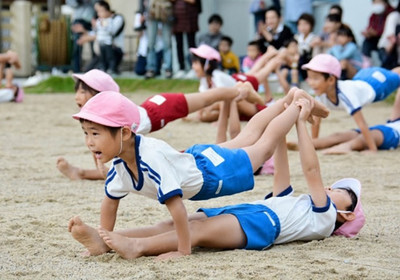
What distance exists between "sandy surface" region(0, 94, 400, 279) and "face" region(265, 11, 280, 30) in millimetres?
3933

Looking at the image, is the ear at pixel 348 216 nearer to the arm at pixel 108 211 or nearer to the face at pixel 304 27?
the arm at pixel 108 211

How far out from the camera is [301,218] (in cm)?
370

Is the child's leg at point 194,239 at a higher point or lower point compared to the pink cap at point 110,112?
lower

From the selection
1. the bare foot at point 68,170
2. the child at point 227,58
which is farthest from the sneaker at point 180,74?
the bare foot at point 68,170

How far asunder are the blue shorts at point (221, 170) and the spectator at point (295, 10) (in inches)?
335

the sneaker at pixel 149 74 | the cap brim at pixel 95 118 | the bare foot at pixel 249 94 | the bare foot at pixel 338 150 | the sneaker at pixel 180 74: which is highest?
the cap brim at pixel 95 118

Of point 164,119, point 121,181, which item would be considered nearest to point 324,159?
point 164,119

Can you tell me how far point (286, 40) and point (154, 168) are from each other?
8.24m

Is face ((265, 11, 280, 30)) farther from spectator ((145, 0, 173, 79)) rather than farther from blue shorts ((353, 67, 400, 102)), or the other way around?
blue shorts ((353, 67, 400, 102))

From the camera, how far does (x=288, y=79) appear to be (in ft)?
37.0

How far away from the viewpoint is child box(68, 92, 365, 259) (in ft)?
11.1

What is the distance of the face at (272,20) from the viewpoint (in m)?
11.3

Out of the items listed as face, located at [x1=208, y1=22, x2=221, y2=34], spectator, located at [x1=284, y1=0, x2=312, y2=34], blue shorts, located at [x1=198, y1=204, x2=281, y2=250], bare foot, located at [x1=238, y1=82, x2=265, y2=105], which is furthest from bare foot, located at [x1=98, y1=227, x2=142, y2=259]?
face, located at [x1=208, y1=22, x2=221, y2=34]

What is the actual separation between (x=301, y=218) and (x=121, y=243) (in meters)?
0.87
